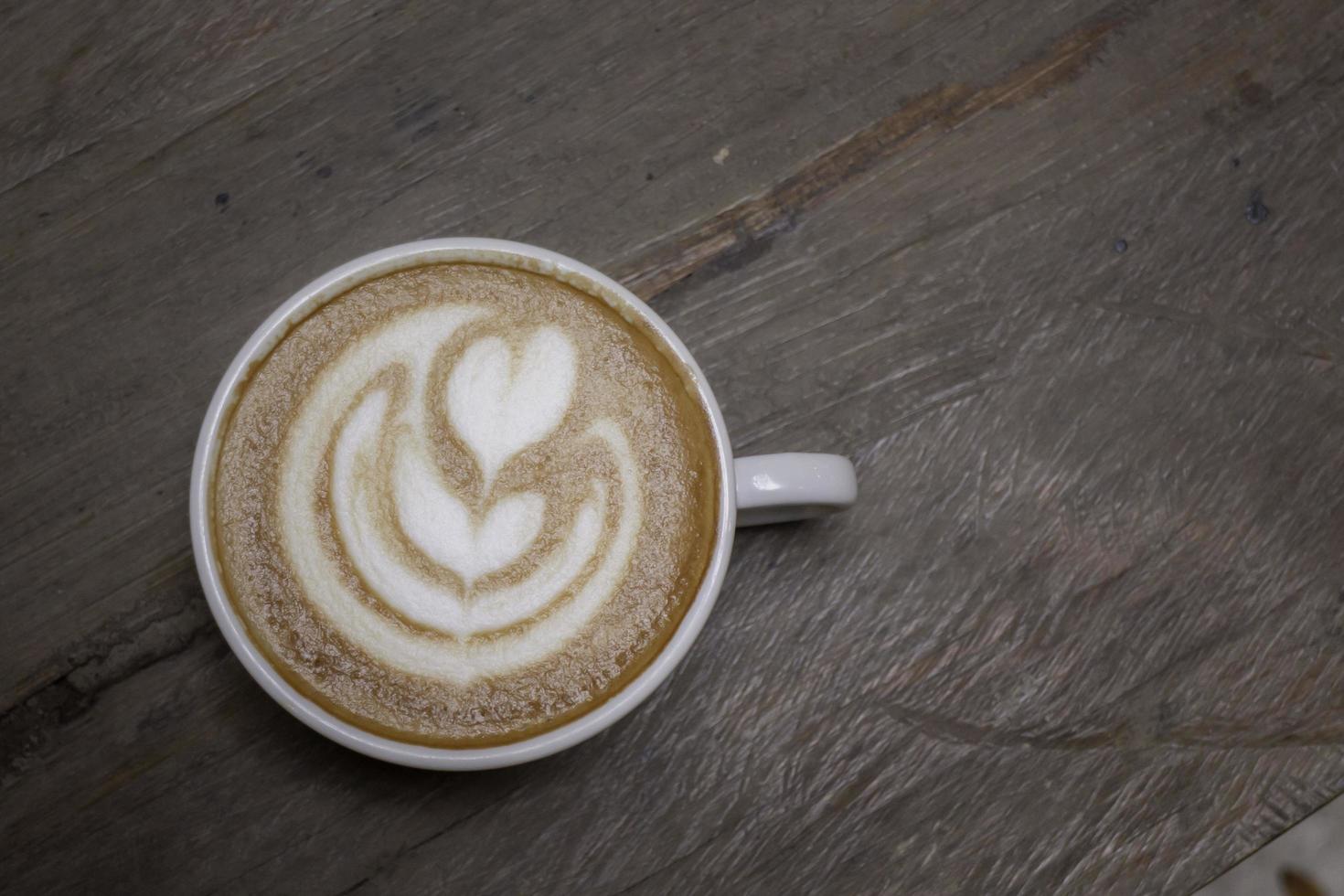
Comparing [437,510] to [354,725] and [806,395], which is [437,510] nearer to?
[354,725]

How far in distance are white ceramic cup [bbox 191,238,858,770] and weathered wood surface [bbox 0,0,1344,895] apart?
0.52 feet

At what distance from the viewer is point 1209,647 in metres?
1.04

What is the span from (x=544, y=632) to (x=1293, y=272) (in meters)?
0.82

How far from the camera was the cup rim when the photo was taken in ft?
2.62

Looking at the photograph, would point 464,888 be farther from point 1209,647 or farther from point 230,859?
point 1209,647

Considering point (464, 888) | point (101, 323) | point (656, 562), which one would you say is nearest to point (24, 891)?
point (464, 888)

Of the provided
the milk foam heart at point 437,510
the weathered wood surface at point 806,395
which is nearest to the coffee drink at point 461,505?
the milk foam heart at point 437,510

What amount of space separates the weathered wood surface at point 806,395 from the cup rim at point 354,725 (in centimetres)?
17

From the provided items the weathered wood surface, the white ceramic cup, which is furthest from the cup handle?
the weathered wood surface

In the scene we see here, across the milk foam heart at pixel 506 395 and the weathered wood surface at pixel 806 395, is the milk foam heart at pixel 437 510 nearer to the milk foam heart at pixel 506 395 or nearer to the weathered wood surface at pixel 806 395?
the milk foam heart at pixel 506 395

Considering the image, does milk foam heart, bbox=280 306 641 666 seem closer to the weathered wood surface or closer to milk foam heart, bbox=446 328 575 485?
milk foam heart, bbox=446 328 575 485

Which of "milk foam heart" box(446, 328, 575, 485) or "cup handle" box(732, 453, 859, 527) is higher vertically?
"milk foam heart" box(446, 328, 575, 485)

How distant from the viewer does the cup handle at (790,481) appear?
0.86 m

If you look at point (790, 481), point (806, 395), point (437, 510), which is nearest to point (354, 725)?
point (437, 510)
